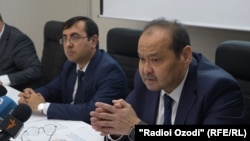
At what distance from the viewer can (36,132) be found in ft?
5.32

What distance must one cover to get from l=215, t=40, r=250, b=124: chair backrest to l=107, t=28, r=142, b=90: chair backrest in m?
0.72

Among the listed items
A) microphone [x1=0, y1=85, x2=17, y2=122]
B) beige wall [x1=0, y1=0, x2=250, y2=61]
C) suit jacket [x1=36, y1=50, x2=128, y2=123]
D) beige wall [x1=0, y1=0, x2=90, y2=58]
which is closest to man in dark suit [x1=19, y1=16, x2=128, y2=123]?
suit jacket [x1=36, y1=50, x2=128, y2=123]

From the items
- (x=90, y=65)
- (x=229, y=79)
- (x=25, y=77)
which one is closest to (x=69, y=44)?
(x=90, y=65)

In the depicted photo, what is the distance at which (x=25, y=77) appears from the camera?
2.78 m

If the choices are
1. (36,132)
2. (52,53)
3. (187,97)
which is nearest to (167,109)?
(187,97)

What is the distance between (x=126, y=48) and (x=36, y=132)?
98 cm

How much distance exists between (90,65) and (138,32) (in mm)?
388

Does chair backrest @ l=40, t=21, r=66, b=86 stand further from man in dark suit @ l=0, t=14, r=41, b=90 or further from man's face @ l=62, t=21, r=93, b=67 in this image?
man's face @ l=62, t=21, r=93, b=67

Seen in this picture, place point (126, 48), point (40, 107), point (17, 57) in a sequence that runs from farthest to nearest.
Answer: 1. point (17, 57)
2. point (126, 48)
3. point (40, 107)

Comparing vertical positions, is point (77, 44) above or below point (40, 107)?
above

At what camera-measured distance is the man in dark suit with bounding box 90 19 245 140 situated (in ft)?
4.56

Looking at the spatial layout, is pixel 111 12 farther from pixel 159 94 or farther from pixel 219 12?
pixel 159 94

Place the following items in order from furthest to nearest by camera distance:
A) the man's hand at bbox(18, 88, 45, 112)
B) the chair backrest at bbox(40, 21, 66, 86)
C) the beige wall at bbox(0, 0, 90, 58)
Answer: the beige wall at bbox(0, 0, 90, 58), the chair backrest at bbox(40, 21, 66, 86), the man's hand at bbox(18, 88, 45, 112)

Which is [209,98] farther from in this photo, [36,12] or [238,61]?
[36,12]
